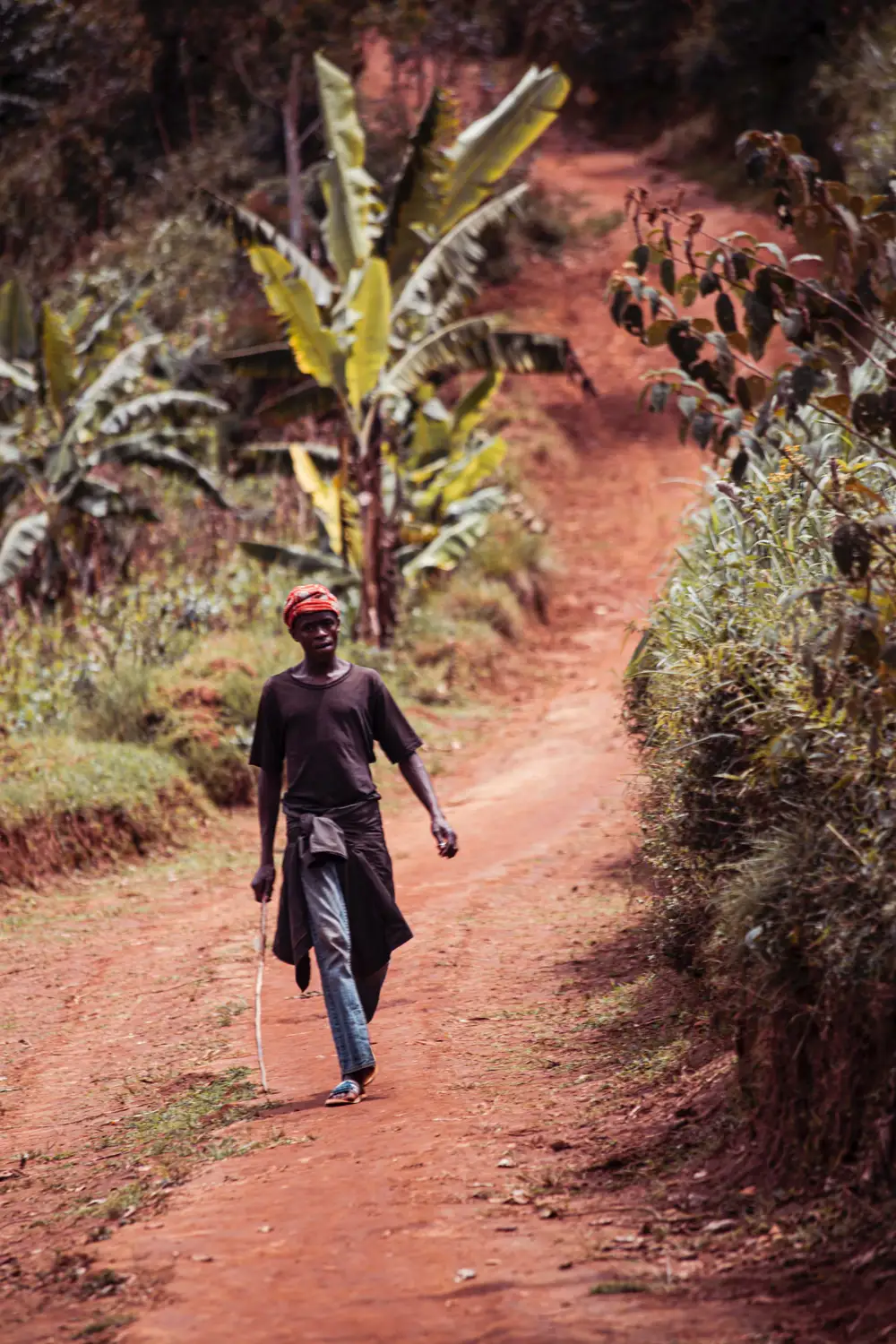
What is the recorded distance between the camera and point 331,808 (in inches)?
221

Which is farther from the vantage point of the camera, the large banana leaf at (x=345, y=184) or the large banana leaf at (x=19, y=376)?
the large banana leaf at (x=19, y=376)

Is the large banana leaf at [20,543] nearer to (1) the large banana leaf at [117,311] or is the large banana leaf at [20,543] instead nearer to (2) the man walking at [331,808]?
(1) the large banana leaf at [117,311]

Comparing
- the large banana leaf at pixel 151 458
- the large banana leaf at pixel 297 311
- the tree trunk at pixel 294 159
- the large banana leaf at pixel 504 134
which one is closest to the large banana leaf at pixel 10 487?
the large banana leaf at pixel 151 458

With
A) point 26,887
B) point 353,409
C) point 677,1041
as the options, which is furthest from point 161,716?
point 677,1041

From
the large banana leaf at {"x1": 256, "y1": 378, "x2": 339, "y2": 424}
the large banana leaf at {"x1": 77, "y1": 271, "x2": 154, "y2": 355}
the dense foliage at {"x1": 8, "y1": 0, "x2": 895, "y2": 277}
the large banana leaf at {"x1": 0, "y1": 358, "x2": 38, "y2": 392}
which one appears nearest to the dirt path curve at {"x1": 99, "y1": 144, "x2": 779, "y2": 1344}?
the large banana leaf at {"x1": 256, "y1": 378, "x2": 339, "y2": 424}

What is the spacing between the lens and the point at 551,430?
887 inches

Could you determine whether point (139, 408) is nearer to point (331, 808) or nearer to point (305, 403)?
point (305, 403)

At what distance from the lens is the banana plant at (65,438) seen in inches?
560

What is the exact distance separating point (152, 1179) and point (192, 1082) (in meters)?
1.10

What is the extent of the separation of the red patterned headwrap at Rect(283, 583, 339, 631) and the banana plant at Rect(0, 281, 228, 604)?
8503 millimetres

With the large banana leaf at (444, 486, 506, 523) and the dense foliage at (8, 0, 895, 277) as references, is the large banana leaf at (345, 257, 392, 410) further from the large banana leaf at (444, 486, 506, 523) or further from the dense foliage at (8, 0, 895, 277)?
the dense foliage at (8, 0, 895, 277)

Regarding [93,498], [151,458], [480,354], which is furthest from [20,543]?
[480,354]

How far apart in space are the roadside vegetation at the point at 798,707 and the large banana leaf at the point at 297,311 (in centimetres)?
771

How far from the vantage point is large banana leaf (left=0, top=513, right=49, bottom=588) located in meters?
13.4
